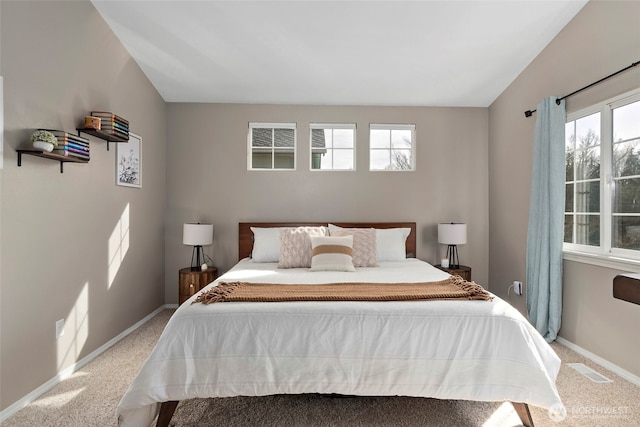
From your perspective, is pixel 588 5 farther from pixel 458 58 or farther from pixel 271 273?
pixel 271 273

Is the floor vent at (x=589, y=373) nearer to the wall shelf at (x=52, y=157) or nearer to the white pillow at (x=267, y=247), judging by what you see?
the white pillow at (x=267, y=247)

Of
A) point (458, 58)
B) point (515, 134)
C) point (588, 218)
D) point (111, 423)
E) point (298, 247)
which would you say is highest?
point (458, 58)

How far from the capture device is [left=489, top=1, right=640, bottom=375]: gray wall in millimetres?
2500

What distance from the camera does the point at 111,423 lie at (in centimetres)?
192

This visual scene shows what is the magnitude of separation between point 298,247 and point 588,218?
254cm

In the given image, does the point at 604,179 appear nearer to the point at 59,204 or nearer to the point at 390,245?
the point at 390,245

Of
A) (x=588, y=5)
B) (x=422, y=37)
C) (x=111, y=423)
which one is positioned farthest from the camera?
(x=422, y=37)

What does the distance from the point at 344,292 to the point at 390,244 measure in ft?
5.38

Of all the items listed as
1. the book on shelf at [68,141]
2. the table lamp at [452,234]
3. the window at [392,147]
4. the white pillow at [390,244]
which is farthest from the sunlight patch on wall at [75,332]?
the table lamp at [452,234]

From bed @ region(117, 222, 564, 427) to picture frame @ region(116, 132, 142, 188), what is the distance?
1981 mm

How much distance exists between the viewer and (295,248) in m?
3.35

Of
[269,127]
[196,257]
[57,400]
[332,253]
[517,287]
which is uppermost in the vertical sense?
[269,127]

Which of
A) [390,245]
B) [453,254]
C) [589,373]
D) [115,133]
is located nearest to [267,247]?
[390,245]

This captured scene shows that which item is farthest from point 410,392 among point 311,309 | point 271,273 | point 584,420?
point 271,273
